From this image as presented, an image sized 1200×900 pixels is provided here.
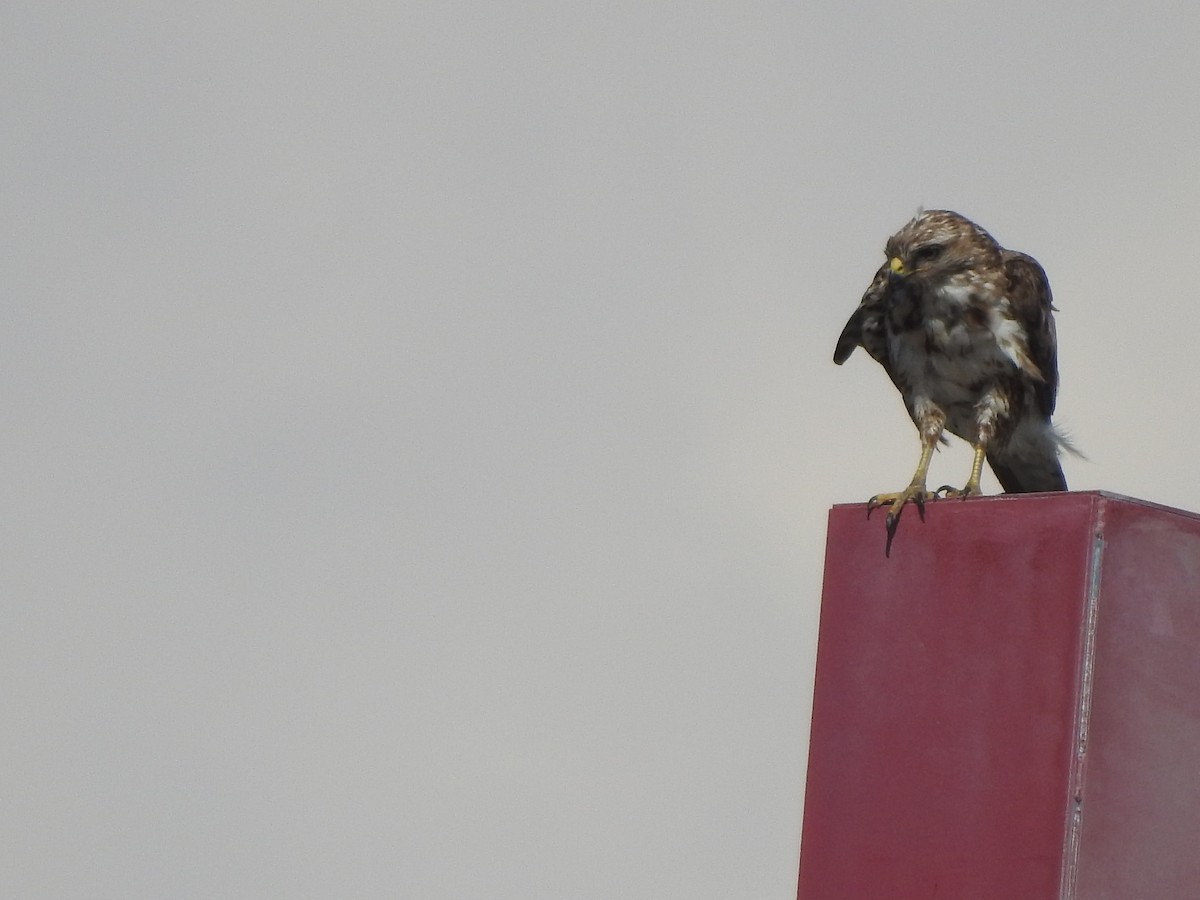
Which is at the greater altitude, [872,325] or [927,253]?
[927,253]

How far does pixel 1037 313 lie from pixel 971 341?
48cm

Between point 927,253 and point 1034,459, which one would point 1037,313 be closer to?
point 927,253

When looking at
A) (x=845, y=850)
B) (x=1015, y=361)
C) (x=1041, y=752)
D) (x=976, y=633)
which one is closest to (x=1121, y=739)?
(x=1041, y=752)

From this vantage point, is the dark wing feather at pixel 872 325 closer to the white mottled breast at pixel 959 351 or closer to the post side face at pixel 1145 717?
the white mottled breast at pixel 959 351

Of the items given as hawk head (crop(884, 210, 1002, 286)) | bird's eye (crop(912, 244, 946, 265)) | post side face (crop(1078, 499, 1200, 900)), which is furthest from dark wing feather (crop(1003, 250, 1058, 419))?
post side face (crop(1078, 499, 1200, 900))

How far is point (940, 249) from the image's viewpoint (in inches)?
302

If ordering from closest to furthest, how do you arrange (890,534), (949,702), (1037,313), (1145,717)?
(1145,717), (949,702), (890,534), (1037,313)

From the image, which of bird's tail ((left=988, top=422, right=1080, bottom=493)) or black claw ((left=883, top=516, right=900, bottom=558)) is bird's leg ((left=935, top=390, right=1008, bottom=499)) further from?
black claw ((left=883, top=516, right=900, bottom=558))

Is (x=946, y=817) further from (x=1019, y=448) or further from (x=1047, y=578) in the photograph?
(x=1019, y=448)

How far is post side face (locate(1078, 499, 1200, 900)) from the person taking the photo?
4.48 metres

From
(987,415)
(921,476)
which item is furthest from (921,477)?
(987,415)

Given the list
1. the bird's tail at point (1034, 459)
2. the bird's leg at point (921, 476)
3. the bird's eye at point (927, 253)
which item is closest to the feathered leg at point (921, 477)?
the bird's leg at point (921, 476)

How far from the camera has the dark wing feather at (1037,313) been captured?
7.54m

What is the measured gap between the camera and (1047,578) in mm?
4629
